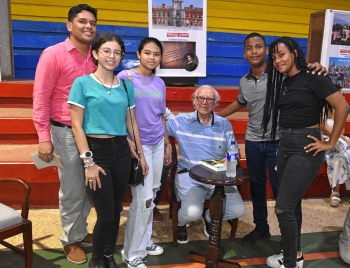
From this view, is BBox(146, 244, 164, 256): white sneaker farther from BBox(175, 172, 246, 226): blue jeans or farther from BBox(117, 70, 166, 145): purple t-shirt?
BBox(117, 70, 166, 145): purple t-shirt

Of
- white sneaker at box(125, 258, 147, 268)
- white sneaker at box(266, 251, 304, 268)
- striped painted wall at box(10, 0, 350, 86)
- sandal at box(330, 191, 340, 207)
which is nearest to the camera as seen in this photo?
white sneaker at box(125, 258, 147, 268)

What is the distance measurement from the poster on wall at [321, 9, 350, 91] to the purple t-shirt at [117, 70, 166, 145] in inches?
127

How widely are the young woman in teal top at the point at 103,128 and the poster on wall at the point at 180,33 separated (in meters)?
2.74

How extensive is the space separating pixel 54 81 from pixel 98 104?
1.36 feet

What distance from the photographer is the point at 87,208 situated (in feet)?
7.70

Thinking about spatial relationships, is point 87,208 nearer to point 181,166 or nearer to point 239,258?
point 181,166

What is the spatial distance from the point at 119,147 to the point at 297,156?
101cm

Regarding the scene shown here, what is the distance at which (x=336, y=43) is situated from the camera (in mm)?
4500

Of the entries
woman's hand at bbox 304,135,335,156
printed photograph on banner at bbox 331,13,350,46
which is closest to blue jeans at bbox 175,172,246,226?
woman's hand at bbox 304,135,335,156

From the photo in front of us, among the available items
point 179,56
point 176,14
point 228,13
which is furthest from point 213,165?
point 228,13

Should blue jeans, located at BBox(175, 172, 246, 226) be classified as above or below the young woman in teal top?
below

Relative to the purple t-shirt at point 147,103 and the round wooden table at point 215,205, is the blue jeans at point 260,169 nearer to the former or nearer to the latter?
the round wooden table at point 215,205

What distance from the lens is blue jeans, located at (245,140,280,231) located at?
7.89 feet

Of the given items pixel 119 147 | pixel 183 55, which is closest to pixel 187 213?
pixel 119 147
